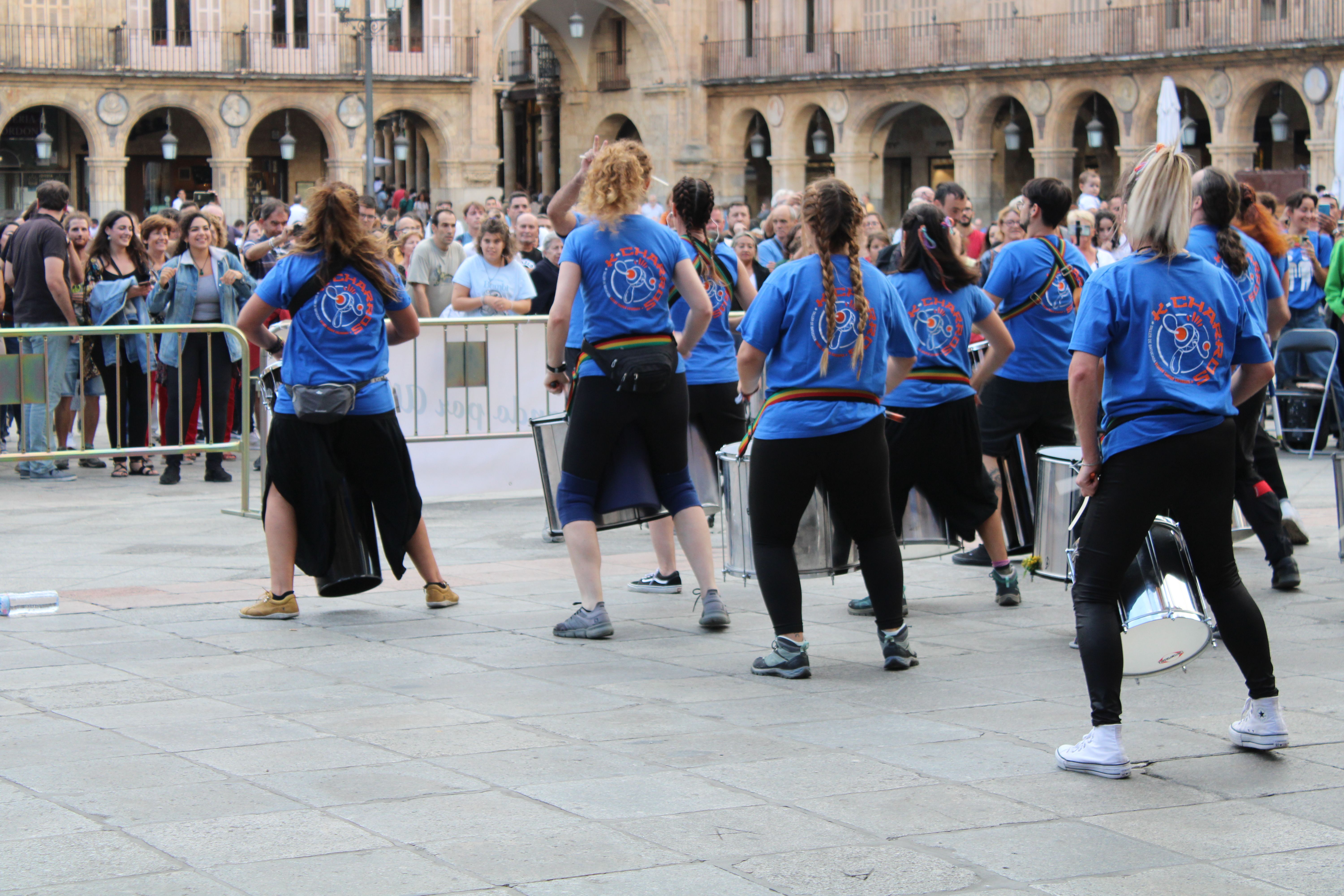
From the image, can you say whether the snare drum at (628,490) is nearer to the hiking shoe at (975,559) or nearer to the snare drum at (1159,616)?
the hiking shoe at (975,559)

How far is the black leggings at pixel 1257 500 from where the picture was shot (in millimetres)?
7328

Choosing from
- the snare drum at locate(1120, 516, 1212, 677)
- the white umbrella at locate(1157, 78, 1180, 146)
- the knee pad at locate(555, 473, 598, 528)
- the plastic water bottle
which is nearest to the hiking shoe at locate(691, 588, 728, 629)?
the knee pad at locate(555, 473, 598, 528)

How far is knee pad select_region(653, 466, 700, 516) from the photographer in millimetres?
6895

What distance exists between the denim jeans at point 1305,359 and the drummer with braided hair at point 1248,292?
5173 millimetres

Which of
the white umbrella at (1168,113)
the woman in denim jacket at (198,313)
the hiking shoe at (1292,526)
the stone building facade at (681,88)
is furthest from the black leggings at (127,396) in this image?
the stone building facade at (681,88)

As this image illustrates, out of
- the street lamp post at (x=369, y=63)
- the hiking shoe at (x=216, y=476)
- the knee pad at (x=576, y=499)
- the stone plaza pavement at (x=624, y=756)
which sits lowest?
the stone plaza pavement at (x=624, y=756)

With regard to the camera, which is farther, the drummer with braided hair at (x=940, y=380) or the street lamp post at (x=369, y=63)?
the street lamp post at (x=369, y=63)

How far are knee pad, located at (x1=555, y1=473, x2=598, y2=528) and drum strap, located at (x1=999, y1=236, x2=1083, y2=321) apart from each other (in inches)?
76.0

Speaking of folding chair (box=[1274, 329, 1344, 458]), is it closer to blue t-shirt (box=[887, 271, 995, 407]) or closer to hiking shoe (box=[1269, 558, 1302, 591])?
hiking shoe (box=[1269, 558, 1302, 591])

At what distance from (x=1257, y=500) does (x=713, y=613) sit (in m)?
2.42

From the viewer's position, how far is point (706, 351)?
27.2ft

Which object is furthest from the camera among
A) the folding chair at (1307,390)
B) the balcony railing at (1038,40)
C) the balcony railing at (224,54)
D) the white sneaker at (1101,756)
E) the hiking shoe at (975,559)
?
the balcony railing at (224,54)

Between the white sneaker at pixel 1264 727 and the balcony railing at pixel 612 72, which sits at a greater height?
the balcony railing at pixel 612 72

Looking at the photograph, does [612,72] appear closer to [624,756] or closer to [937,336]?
[937,336]
